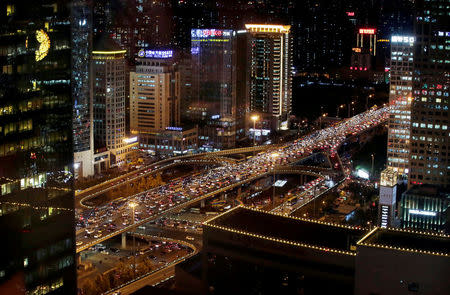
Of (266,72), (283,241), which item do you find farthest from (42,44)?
(266,72)

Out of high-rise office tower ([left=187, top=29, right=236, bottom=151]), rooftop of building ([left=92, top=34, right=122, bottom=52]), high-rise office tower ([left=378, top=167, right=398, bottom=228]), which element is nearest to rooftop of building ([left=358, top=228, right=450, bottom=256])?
high-rise office tower ([left=378, top=167, right=398, bottom=228])

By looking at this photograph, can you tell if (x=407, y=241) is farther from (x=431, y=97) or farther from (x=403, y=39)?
(x=403, y=39)

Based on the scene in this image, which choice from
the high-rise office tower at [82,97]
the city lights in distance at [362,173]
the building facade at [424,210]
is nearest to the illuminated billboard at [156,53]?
the high-rise office tower at [82,97]

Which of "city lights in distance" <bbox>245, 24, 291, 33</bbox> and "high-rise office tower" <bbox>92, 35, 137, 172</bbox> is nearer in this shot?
"high-rise office tower" <bbox>92, 35, 137, 172</bbox>

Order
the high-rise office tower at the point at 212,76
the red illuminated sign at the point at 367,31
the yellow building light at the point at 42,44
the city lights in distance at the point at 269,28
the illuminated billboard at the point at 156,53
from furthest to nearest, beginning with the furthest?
the red illuminated sign at the point at 367,31 → the city lights in distance at the point at 269,28 → the high-rise office tower at the point at 212,76 → the illuminated billboard at the point at 156,53 → the yellow building light at the point at 42,44

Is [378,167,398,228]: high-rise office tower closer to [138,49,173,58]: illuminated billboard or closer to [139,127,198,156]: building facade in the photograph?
[139,127,198,156]: building facade

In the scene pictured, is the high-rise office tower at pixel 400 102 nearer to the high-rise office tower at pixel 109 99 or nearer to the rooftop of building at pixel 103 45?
the high-rise office tower at pixel 109 99
